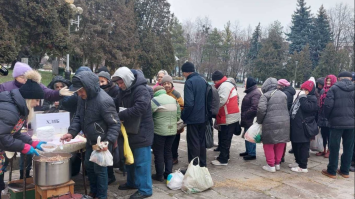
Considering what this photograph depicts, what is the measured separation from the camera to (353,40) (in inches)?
1676

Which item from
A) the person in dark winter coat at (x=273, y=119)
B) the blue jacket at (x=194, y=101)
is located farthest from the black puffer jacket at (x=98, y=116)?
the person in dark winter coat at (x=273, y=119)

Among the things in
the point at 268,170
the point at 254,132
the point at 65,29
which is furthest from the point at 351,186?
the point at 65,29

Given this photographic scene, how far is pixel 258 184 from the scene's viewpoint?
15.0 ft

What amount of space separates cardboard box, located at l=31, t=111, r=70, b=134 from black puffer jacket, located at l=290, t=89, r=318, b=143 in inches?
154

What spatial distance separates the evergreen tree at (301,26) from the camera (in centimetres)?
4219

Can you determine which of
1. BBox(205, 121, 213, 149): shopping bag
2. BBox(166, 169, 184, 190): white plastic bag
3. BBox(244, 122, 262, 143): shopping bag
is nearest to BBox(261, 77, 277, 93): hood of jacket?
BBox(244, 122, 262, 143): shopping bag

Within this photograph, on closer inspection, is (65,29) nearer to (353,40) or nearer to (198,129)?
(198,129)

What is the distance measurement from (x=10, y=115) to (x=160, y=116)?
2.08m

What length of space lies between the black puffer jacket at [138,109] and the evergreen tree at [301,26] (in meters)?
43.4

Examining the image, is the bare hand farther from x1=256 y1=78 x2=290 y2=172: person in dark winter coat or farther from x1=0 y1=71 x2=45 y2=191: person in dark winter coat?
x1=256 y1=78 x2=290 y2=172: person in dark winter coat

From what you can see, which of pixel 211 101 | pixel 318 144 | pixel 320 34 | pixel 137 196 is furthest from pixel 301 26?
pixel 137 196

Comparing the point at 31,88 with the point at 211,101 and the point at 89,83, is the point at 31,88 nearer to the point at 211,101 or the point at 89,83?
the point at 89,83

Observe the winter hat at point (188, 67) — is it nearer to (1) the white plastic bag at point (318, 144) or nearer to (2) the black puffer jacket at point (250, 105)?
(2) the black puffer jacket at point (250, 105)

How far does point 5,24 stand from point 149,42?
58.8 ft
